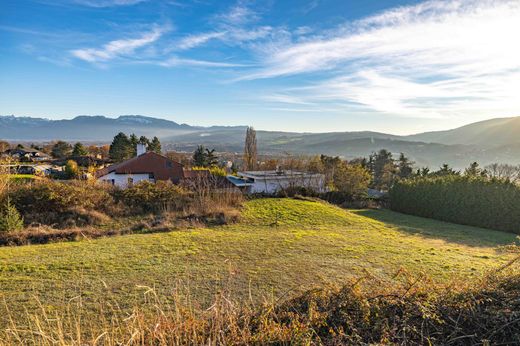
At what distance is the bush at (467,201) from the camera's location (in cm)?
1670

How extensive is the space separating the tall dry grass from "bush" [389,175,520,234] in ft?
59.5

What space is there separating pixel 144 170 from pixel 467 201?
2793 cm

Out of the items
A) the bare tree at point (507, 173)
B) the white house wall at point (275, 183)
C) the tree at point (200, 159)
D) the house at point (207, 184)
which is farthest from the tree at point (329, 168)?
the tree at point (200, 159)

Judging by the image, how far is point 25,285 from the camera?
5.57 meters

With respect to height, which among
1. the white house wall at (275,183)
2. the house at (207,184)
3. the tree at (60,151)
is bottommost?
the white house wall at (275,183)

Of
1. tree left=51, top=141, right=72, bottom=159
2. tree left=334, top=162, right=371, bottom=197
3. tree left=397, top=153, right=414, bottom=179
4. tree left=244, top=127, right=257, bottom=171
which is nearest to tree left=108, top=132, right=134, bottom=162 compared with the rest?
tree left=51, top=141, right=72, bottom=159

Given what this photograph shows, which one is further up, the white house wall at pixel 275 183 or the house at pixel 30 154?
the house at pixel 30 154

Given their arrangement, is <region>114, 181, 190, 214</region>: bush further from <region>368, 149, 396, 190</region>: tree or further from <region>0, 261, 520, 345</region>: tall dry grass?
<region>368, 149, 396, 190</region>: tree

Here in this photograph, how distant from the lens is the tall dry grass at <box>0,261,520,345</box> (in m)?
2.25

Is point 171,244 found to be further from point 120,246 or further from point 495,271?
point 495,271

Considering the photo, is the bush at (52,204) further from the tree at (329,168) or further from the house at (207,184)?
the tree at (329,168)

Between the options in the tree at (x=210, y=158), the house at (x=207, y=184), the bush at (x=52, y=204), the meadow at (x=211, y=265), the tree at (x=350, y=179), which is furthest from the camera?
the tree at (x=210, y=158)

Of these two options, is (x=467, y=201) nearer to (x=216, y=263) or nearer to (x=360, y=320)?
(x=216, y=263)

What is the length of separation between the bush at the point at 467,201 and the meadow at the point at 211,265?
172 inches
